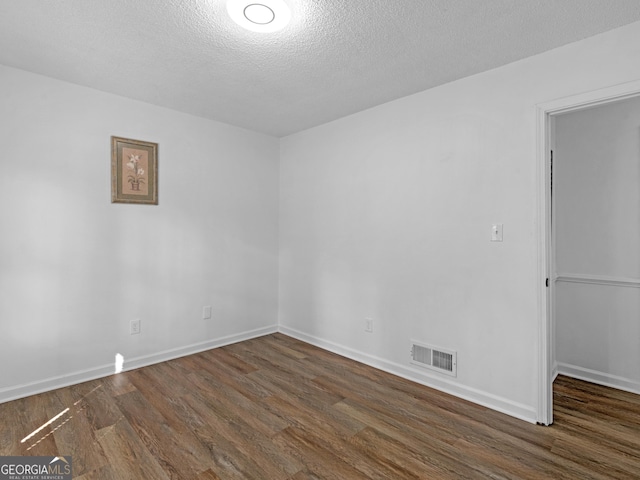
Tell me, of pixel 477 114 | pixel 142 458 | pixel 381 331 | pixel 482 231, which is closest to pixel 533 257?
pixel 482 231

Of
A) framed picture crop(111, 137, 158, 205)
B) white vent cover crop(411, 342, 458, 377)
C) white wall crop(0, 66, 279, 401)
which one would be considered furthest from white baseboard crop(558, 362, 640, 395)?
framed picture crop(111, 137, 158, 205)

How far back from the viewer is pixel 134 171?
3.21 m

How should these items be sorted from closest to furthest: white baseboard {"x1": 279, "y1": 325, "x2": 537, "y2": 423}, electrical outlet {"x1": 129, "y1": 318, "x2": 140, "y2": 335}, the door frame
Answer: the door frame, white baseboard {"x1": 279, "y1": 325, "x2": 537, "y2": 423}, electrical outlet {"x1": 129, "y1": 318, "x2": 140, "y2": 335}

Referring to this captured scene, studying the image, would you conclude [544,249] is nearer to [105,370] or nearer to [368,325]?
[368,325]

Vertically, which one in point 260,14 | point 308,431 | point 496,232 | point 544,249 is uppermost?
point 260,14

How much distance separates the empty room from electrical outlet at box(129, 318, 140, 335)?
1 cm

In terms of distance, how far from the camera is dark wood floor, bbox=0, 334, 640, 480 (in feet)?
6.17

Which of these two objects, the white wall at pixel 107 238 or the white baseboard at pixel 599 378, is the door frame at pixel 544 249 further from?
the white wall at pixel 107 238

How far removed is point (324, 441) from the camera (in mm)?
2123

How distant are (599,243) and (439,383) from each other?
184 centimetres

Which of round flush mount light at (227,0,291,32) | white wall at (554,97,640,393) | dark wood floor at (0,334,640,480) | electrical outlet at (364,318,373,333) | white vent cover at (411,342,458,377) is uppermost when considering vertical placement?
round flush mount light at (227,0,291,32)

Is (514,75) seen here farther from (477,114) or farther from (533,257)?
(533,257)

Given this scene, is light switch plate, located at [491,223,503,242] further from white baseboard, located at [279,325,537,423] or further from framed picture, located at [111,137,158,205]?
framed picture, located at [111,137,158,205]

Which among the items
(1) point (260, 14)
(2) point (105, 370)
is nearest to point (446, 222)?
(1) point (260, 14)
